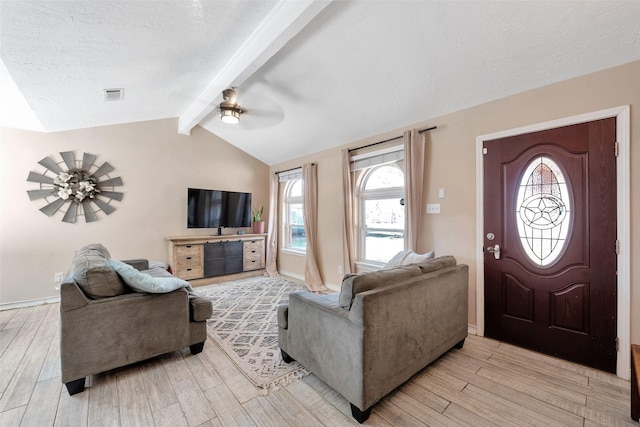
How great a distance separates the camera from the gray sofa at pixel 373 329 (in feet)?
5.07

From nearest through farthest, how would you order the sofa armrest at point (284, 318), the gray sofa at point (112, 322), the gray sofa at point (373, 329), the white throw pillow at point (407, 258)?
the gray sofa at point (373, 329), the gray sofa at point (112, 322), the sofa armrest at point (284, 318), the white throw pillow at point (407, 258)

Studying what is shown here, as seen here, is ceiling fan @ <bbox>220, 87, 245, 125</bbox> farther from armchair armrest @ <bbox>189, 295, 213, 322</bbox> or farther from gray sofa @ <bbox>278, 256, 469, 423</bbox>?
gray sofa @ <bbox>278, 256, 469, 423</bbox>

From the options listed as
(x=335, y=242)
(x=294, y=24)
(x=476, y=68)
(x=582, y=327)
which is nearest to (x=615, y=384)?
(x=582, y=327)

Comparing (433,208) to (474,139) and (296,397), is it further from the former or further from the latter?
(296,397)

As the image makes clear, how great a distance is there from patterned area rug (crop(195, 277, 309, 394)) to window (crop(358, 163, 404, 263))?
4.60ft

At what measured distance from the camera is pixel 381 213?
12.7ft

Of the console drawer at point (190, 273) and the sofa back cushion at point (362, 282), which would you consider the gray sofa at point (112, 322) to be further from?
the console drawer at point (190, 273)

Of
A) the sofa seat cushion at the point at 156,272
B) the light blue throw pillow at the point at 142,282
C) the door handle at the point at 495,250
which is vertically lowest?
the sofa seat cushion at the point at 156,272

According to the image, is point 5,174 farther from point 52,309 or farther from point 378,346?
point 378,346

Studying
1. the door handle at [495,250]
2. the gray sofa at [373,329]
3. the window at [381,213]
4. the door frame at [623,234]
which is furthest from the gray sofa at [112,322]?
the door frame at [623,234]

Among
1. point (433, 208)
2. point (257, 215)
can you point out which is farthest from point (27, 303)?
point (433, 208)

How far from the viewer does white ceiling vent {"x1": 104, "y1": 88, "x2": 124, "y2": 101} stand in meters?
3.09

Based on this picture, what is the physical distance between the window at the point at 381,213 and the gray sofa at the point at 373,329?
4.68 ft

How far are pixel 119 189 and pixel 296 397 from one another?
4.16m
